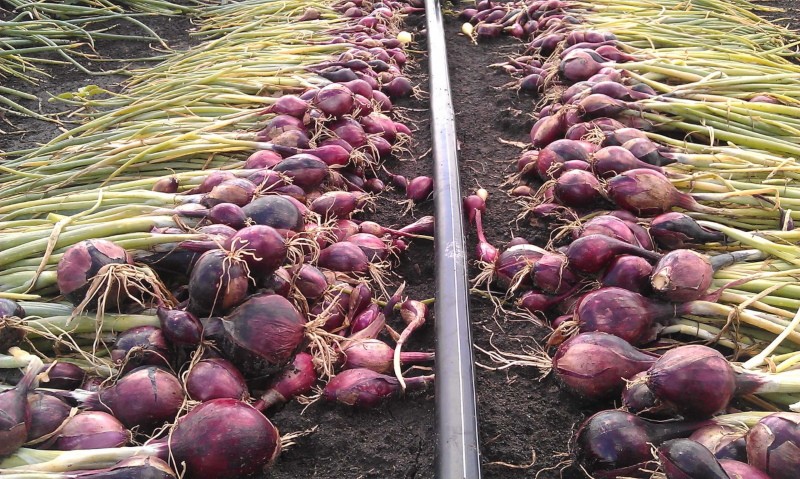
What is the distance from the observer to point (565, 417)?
5.59ft

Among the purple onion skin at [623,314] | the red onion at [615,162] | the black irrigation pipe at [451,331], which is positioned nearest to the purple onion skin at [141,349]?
the black irrigation pipe at [451,331]

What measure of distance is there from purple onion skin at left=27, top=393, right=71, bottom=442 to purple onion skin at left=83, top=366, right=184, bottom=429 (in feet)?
0.21

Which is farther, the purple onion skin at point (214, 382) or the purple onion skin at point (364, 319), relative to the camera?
the purple onion skin at point (364, 319)

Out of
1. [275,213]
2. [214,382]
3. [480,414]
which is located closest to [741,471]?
[480,414]

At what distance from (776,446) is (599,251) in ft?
2.75

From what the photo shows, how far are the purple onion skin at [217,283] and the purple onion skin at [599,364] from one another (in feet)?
3.20

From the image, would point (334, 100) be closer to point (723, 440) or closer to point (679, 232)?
point (679, 232)

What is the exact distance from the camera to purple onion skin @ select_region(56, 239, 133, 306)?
1.66 metres

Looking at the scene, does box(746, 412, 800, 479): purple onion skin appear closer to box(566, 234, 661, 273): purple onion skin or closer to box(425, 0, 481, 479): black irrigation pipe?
box(425, 0, 481, 479): black irrigation pipe

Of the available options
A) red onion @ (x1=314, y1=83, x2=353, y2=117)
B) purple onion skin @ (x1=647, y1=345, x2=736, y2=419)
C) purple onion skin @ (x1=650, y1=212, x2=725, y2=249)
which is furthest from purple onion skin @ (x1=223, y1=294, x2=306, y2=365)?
red onion @ (x1=314, y1=83, x2=353, y2=117)

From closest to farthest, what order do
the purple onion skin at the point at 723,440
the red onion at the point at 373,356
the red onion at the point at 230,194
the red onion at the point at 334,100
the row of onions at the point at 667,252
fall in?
the purple onion skin at the point at 723,440 < the row of onions at the point at 667,252 < the red onion at the point at 373,356 < the red onion at the point at 230,194 < the red onion at the point at 334,100

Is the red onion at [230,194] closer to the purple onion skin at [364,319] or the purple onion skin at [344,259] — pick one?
the purple onion skin at [344,259]

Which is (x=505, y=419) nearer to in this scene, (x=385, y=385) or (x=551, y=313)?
(x=385, y=385)

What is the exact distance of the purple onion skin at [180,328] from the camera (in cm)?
158
